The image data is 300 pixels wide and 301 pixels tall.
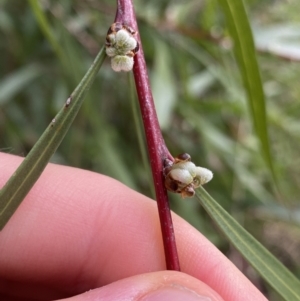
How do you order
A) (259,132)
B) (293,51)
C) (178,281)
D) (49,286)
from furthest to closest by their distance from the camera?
(293,51), (49,286), (259,132), (178,281)

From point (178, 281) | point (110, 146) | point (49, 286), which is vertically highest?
point (110, 146)

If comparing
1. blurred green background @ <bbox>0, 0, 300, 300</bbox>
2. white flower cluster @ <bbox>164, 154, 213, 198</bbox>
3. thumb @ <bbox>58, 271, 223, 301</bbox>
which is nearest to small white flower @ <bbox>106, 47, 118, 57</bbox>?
white flower cluster @ <bbox>164, 154, 213, 198</bbox>

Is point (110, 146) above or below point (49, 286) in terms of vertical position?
above

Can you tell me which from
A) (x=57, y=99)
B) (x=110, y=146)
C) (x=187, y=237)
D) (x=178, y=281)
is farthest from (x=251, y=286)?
(x=57, y=99)

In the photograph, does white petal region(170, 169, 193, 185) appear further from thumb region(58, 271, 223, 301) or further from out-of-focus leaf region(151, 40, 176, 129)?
out-of-focus leaf region(151, 40, 176, 129)

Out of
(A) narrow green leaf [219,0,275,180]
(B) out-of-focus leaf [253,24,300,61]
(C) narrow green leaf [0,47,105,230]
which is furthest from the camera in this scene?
(B) out-of-focus leaf [253,24,300,61]

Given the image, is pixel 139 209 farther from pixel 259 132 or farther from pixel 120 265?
pixel 259 132

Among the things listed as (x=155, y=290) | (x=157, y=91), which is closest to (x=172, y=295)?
(x=155, y=290)

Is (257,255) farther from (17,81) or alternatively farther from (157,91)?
(17,81)
